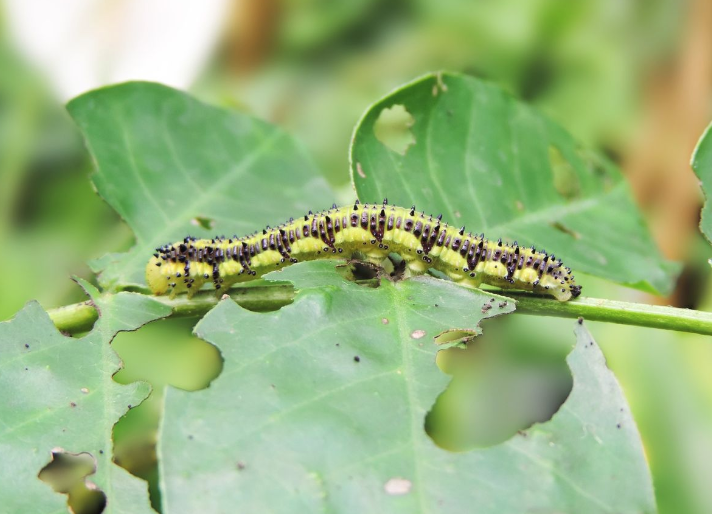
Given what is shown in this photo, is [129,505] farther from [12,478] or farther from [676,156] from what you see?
[676,156]

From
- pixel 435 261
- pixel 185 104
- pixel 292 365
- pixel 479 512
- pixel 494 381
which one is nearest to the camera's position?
pixel 479 512

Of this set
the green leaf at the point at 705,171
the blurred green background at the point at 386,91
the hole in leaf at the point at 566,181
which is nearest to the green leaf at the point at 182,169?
the hole in leaf at the point at 566,181

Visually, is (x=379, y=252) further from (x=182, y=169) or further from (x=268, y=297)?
(x=182, y=169)

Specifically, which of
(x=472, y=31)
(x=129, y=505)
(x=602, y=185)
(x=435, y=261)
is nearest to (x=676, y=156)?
(x=472, y=31)

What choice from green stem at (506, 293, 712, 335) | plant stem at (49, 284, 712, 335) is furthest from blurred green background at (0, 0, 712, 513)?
green stem at (506, 293, 712, 335)

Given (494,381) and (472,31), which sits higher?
(472,31)
